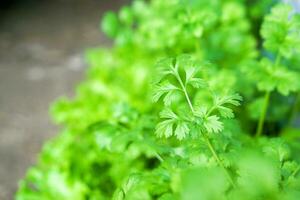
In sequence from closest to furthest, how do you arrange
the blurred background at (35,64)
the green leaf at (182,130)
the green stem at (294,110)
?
the green leaf at (182,130)
the green stem at (294,110)
the blurred background at (35,64)

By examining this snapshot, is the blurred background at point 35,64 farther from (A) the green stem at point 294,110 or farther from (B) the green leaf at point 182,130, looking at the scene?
(B) the green leaf at point 182,130

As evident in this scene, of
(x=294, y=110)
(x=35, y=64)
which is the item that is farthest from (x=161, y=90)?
(x=35, y=64)

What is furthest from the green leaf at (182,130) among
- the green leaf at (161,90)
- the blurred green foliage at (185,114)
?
the green leaf at (161,90)

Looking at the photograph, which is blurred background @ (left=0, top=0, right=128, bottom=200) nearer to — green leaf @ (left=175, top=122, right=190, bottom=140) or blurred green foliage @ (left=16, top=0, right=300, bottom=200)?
blurred green foliage @ (left=16, top=0, right=300, bottom=200)

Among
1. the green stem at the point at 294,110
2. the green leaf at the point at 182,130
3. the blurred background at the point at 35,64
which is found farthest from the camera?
the blurred background at the point at 35,64

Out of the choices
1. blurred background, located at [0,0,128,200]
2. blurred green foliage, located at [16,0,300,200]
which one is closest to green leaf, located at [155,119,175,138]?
blurred green foliage, located at [16,0,300,200]

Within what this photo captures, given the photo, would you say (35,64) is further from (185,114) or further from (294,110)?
(185,114)
